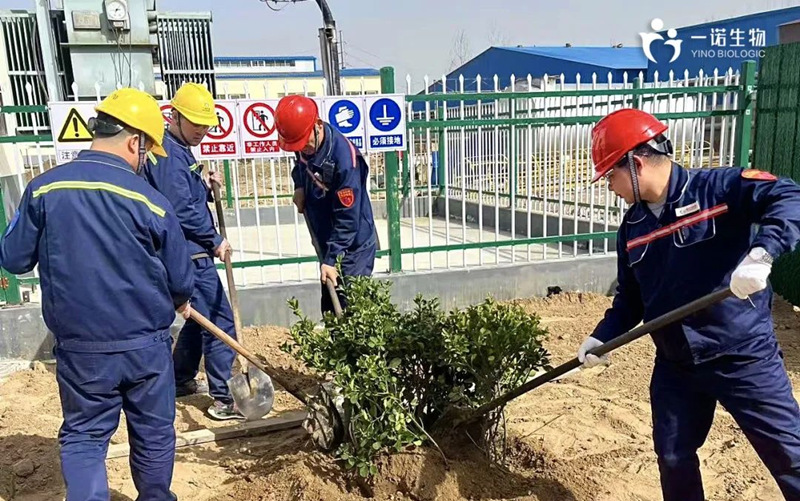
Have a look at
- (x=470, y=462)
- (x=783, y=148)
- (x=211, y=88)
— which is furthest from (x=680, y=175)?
(x=211, y=88)

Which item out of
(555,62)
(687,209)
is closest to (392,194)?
(687,209)

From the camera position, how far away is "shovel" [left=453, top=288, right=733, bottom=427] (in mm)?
2102

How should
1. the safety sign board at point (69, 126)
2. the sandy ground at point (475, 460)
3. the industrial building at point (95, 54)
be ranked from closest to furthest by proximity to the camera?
1. the sandy ground at point (475, 460)
2. the safety sign board at point (69, 126)
3. the industrial building at point (95, 54)

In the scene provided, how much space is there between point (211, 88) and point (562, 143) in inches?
198

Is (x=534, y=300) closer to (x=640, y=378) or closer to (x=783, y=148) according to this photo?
(x=640, y=378)

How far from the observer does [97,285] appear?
2.52 m

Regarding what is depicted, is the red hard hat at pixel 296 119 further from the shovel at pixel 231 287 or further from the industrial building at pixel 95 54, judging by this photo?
the industrial building at pixel 95 54

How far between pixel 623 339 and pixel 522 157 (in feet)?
24.8

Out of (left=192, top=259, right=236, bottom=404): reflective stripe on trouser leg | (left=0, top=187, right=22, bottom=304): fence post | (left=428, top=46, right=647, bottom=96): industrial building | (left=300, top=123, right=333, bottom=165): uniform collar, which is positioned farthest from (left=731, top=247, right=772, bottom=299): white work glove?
(left=428, top=46, right=647, bottom=96): industrial building

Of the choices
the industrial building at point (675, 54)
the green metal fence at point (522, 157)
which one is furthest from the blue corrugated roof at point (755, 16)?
the green metal fence at point (522, 157)

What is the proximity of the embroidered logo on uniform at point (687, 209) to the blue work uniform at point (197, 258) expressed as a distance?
278cm

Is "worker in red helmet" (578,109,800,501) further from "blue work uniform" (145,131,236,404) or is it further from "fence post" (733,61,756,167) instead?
"fence post" (733,61,756,167)

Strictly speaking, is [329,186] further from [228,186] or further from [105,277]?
[228,186]

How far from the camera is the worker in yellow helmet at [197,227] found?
3793mm
